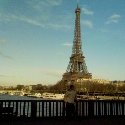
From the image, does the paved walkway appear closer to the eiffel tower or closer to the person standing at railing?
the person standing at railing

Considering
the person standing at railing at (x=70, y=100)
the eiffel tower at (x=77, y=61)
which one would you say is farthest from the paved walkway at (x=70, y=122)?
the eiffel tower at (x=77, y=61)

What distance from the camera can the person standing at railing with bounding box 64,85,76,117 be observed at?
1206 centimetres

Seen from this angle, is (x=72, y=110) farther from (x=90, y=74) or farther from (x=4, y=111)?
(x=90, y=74)

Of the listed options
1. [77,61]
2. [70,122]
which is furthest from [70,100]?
[77,61]

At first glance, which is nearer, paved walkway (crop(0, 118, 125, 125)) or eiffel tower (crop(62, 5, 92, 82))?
paved walkway (crop(0, 118, 125, 125))

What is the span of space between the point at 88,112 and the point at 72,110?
3.03 ft

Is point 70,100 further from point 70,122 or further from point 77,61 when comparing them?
point 77,61

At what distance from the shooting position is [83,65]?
97.9 meters

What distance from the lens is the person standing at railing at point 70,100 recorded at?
12060 mm

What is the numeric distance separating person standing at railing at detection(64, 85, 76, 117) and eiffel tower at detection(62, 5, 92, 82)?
268ft

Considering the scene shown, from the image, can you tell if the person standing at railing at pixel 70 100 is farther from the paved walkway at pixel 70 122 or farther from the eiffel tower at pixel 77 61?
the eiffel tower at pixel 77 61

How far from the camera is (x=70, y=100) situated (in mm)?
12156

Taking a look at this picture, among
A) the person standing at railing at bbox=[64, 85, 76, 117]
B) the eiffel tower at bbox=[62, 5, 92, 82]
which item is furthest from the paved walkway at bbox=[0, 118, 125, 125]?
the eiffel tower at bbox=[62, 5, 92, 82]

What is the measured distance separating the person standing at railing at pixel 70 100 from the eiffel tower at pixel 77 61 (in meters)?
81.7
